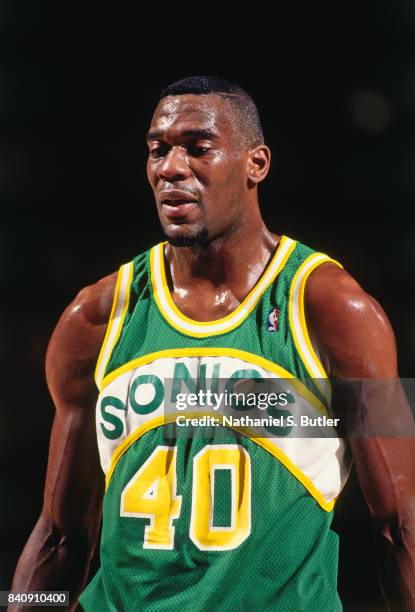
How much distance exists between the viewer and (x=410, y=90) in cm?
214

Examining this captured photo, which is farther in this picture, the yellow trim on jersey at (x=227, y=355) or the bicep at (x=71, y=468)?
the bicep at (x=71, y=468)

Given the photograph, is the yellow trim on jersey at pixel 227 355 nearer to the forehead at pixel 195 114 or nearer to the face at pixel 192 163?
the face at pixel 192 163

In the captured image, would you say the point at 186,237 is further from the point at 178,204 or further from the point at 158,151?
the point at 158,151

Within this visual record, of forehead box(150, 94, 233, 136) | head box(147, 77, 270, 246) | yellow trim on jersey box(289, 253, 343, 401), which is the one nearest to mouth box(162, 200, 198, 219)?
head box(147, 77, 270, 246)

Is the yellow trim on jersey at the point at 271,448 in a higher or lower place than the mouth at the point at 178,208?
lower

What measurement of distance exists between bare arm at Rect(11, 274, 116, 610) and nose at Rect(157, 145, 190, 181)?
10.4 inches

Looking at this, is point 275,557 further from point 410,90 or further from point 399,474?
point 410,90

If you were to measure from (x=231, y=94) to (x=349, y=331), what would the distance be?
0.50 meters

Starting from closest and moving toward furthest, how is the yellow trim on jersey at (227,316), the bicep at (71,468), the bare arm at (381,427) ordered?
the bare arm at (381,427) < the yellow trim on jersey at (227,316) < the bicep at (71,468)

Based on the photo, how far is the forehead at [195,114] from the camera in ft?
5.65

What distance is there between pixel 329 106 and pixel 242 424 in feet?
2.88

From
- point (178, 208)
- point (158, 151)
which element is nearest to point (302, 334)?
point (178, 208)

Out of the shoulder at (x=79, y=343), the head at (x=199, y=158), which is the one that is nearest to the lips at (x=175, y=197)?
the head at (x=199, y=158)

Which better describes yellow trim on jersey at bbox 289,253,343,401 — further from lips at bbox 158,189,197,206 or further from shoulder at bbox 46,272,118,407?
shoulder at bbox 46,272,118,407
